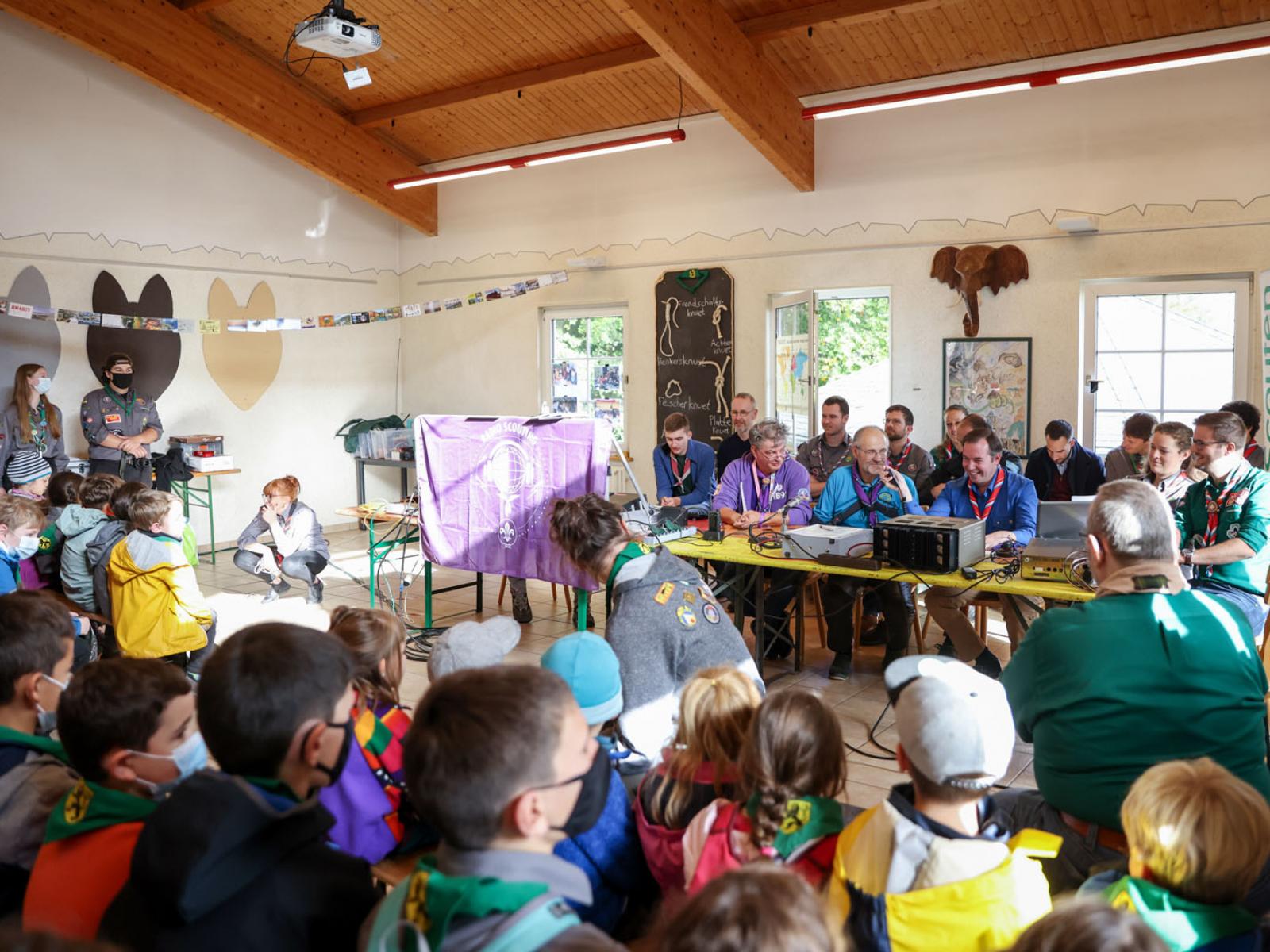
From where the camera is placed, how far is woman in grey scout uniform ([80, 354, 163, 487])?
814 cm

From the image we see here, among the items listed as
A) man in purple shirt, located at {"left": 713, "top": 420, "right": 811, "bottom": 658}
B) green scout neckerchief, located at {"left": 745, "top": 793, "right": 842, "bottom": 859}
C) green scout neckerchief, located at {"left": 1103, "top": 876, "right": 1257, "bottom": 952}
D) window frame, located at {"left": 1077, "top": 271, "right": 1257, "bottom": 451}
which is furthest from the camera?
window frame, located at {"left": 1077, "top": 271, "right": 1257, "bottom": 451}

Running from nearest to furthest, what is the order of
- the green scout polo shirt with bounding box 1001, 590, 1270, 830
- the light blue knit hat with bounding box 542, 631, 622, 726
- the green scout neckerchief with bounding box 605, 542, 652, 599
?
the green scout polo shirt with bounding box 1001, 590, 1270, 830 → the light blue knit hat with bounding box 542, 631, 622, 726 → the green scout neckerchief with bounding box 605, 542, 652, 599

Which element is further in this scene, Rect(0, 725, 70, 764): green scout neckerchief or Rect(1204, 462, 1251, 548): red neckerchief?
Rect(1204, 462, 1251, 548): red neckerchief

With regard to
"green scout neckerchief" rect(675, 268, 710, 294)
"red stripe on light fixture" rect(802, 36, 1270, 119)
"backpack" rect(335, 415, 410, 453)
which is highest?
Answer: "red stripe on light fixture" rect(802, 36, 1270, 119)

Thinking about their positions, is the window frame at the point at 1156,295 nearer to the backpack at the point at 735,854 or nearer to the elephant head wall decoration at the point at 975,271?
the elephant head wall decoration at the point at 975,271

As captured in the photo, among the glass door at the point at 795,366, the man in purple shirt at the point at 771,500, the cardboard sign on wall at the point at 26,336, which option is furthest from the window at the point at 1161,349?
the cardboard sign on wall at the point at 26,336

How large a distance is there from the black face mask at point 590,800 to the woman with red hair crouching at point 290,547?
5218 millimetres

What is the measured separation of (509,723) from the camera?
133 cm

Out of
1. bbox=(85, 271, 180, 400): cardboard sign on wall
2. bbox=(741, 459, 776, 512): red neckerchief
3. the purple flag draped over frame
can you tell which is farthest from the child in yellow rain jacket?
bbox=(85, 271, 180, 400): cardboard sign on wall

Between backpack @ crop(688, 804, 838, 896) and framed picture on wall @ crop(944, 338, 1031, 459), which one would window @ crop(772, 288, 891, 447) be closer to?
framed picture on wall @ crop(944, 338, 1031, 459)

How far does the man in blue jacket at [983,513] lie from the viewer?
16.0ft

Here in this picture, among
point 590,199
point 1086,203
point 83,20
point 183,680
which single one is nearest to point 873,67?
point 1086,203

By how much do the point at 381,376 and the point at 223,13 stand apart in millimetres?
3820

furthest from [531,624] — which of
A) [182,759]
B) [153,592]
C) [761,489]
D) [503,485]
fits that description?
[182,759]
